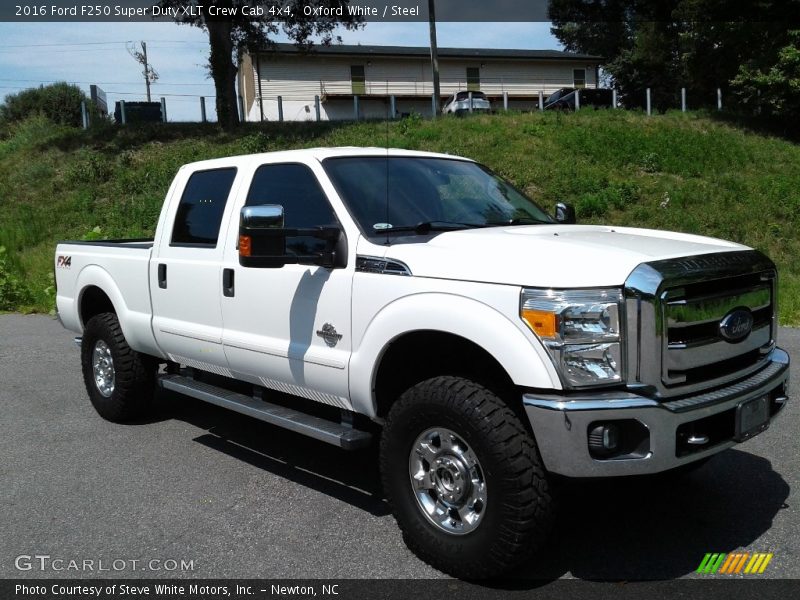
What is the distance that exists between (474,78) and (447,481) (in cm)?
4545

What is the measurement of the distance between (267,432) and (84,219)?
52.1 feet

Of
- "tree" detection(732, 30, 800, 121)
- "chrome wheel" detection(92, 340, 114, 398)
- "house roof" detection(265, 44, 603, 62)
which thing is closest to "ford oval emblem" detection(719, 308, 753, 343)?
"chrome wheel" detection(92, 340, 114, 398)

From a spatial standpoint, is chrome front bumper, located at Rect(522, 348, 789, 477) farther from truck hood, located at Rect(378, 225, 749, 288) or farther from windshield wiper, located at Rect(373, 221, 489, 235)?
windshield wiper, located at Rect(373, 221, 489, 235)

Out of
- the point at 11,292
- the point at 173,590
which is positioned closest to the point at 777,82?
the point at 11,292

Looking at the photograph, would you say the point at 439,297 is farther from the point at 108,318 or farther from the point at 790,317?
the point at 790,317

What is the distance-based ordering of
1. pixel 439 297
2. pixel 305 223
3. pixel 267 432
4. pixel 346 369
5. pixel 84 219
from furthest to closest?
pixel 84 219 < pixel 267 432 < pixel 305 223 < pixel 346 369 < pixel 439 297

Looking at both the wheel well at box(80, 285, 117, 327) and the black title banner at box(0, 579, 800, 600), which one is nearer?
the black title banner at box(0, 579, 800, 600)

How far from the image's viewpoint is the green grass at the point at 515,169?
57.5 ft

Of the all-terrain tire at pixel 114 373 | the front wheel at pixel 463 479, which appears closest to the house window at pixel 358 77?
the all-terrain tire at pixel 114 373

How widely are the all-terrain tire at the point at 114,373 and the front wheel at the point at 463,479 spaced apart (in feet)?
9.67

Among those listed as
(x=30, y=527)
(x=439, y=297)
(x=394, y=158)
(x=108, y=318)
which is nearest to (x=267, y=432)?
(x=108, y=318)

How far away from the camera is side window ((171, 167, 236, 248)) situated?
5184mm

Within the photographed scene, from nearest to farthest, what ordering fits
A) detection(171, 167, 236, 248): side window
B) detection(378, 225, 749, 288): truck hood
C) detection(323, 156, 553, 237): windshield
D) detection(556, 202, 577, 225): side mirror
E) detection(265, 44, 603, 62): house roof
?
detection(378, 225, 749, 288): truck hood < detection(323, 156, 553, 237): windshield < detection(171, 167, 236, 248): side window < detection(556, 202, 577, 225): side mirror < detection(265, 44, 603, 62): house roof

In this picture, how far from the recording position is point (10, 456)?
5527mm
